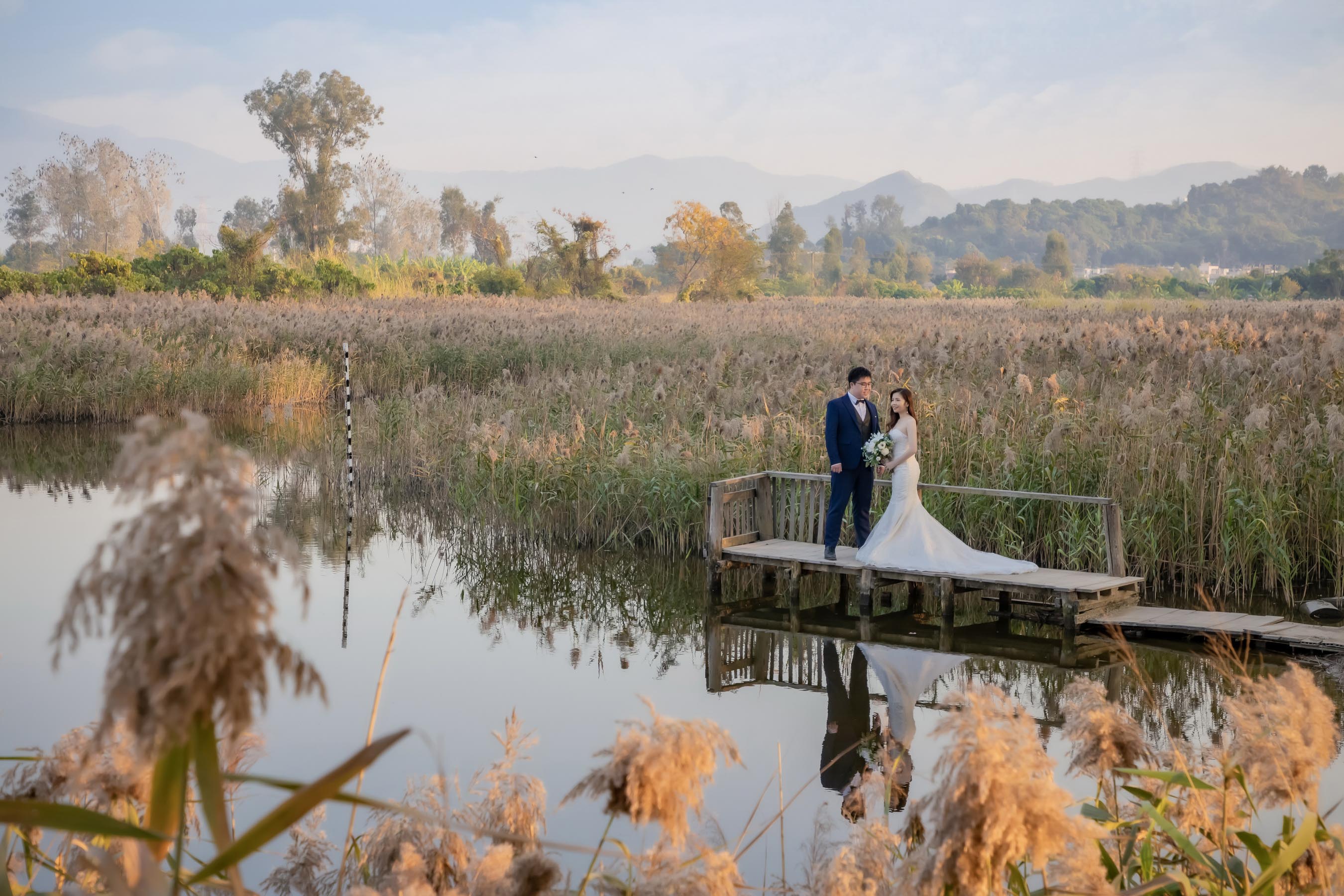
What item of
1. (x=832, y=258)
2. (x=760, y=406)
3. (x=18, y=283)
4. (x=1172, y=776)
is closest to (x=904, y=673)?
(x=760, y=406)

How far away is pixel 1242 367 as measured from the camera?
13789mm

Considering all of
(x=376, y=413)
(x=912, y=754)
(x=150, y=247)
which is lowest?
(x=912, y=754)

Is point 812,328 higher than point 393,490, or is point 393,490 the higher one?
point 812,328

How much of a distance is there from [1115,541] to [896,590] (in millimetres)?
2026

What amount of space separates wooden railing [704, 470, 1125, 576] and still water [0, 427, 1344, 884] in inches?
24.6

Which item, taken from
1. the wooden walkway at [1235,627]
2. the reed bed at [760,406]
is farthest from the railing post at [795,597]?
the wooden walkway at [1235,627]

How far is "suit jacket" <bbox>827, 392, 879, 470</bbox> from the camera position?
382 inches

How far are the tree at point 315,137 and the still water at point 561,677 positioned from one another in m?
44.7

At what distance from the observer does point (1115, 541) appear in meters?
9.26

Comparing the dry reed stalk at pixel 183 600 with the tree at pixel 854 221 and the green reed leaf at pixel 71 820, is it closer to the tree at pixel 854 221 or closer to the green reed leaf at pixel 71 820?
the green reed leaf at pixel 71 820

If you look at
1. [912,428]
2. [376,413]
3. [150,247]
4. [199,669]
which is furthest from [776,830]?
[150,247]

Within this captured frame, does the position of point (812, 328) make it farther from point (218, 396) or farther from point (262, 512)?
point (262, 512)

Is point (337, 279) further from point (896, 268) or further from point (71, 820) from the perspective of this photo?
point (896, 268)

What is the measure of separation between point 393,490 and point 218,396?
306 inches
